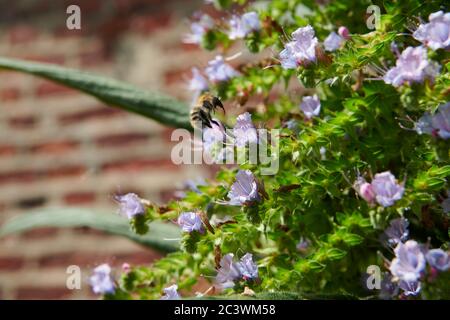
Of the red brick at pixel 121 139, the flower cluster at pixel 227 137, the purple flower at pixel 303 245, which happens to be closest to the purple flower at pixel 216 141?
the flower cluster at pixel 227 137

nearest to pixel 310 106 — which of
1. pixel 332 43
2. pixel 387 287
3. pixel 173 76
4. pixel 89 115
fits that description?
pixel 332 43

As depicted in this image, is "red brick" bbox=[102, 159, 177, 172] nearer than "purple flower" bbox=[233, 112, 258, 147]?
No

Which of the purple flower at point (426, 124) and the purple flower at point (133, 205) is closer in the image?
the purple flower at point (426, 124)

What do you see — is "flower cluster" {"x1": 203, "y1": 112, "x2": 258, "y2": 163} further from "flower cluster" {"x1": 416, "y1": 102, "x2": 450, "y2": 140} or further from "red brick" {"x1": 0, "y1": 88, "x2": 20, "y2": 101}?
"red brick" {"x1": 0, "y1": 88, "x2": 20, "y2": 101}

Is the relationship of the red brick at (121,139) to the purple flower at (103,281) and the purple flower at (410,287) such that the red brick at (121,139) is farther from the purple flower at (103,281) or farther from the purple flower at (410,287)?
the purple flower at (410,287)

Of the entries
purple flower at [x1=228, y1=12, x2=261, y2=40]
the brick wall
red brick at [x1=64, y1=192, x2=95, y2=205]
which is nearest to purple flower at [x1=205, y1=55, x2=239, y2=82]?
purple flower at [x1=228, y1=12, x2=261, y2=40]

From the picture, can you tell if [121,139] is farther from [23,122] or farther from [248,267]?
[248,267]
